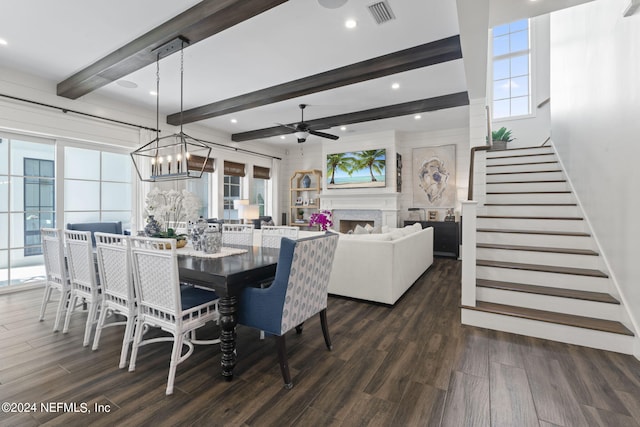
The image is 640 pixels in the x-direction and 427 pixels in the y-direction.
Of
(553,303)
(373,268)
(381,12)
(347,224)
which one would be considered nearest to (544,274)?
(553,303)

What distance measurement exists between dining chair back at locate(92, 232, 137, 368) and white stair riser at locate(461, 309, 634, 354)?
111 inches

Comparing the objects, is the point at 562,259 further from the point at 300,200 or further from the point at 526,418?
the point at 300,200

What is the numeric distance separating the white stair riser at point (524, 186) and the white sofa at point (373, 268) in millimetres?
1789

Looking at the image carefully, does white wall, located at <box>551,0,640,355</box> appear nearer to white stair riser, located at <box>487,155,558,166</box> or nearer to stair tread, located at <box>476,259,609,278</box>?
stair tread, located at <box>476,259,609,278</box>

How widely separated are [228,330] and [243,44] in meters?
2.92

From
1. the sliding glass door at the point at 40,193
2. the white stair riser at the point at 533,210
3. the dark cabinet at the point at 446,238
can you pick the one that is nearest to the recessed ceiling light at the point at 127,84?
the sliding glass door at the point at 40,193

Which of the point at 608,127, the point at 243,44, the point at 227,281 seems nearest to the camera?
the point at 227,281

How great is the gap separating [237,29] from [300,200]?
19.1ft

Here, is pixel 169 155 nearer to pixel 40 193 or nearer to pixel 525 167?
pixel 40 193

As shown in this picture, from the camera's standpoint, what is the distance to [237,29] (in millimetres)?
2992

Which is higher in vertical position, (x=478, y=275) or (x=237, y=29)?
(x=237, y=29)

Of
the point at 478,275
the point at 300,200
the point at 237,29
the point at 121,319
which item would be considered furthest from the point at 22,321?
the point at 300,200

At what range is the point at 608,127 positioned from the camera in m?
2.64

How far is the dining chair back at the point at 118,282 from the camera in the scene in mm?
2125
